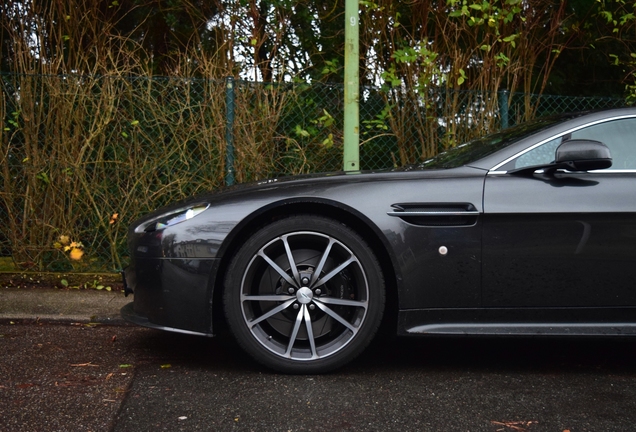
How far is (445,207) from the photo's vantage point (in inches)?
148

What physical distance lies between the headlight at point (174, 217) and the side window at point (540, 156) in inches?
62.6

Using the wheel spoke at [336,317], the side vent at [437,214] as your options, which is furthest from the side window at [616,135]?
the wheel spoke at [336,317]

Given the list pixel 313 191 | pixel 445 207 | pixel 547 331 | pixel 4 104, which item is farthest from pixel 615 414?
pixel 4 104

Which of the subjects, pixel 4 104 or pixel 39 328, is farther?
pixel 4 104

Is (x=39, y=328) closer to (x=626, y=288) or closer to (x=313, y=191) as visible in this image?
(x=313, y=191)

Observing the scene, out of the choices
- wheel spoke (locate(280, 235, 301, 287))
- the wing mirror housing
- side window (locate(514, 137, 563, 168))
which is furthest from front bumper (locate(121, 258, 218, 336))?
the wing mirror housing

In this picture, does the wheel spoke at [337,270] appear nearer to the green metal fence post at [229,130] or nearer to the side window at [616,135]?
the side window at [616,135]

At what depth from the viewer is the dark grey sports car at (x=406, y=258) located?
12.2 ft

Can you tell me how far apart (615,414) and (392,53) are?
4335 millimetres

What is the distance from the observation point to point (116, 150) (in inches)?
251

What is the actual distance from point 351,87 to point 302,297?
2.51 meters

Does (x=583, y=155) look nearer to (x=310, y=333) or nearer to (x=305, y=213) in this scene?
(x=305, y=213)

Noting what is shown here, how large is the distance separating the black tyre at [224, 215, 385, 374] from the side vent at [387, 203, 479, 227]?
0.25 meters

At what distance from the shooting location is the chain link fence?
20.6 feet
